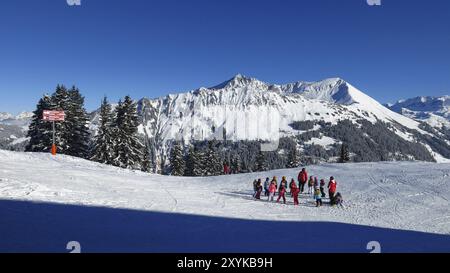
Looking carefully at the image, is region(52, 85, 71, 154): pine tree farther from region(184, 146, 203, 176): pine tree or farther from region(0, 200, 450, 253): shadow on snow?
region(0, 200, 450, 253): shadow on snow

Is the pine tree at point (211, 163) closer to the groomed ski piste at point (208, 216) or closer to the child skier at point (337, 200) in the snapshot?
the groomed ski piste at point (208, 216)

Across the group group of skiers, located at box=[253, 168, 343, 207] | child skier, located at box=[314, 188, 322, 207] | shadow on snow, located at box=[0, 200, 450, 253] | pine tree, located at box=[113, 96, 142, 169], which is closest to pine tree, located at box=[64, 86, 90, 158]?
pine tree, located at box=[113, 96, 142, 169]

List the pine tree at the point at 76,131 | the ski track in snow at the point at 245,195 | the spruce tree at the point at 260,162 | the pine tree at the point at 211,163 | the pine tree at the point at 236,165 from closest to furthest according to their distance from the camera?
the ski track in snow at the point at 245,195
the pine tree at the point at 76,131
the pine tree at the point at 211,163
the spruce tree at the point at 260,162
the pine tree at the point at 236,165

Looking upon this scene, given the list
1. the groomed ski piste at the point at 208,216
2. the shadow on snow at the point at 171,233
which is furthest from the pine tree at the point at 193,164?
the shadow on snow at the point at 171,233

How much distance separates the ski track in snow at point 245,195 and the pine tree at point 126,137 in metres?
13.9

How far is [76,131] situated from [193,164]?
21.6m

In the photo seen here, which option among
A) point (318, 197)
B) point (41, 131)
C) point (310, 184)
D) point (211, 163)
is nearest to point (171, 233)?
point (318, 197)

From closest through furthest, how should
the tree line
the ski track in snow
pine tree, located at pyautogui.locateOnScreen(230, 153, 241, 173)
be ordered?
1. the ski track in snow
2. the tree line
3. pine tree, located at pyautogui.locateOnScreen(230, 153, 241, 173)

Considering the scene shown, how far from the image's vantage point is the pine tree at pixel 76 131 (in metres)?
48.7

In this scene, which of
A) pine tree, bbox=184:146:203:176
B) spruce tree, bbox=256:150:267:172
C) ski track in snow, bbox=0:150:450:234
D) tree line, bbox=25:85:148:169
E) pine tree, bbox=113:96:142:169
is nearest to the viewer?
ski track in snow, bbox=0:150:450:234

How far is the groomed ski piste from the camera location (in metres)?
12.7

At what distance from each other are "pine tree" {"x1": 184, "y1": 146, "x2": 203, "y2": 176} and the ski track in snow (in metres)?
29.2
